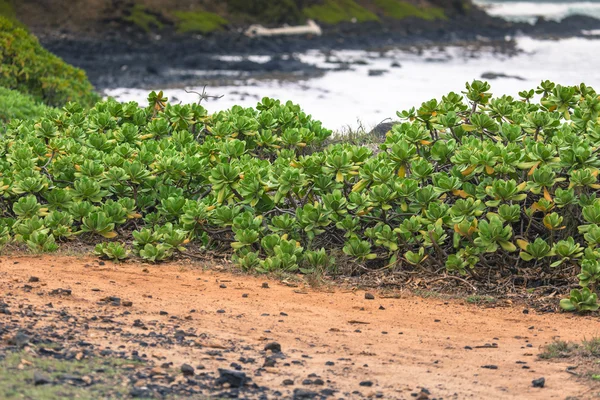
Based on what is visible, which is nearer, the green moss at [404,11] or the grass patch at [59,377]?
the grass patch at [59,377]

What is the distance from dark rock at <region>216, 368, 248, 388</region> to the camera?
12.3ft

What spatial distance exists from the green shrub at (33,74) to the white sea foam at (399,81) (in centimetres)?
506

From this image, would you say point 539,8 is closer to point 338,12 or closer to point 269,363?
point 338,12

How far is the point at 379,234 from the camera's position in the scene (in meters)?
6.00

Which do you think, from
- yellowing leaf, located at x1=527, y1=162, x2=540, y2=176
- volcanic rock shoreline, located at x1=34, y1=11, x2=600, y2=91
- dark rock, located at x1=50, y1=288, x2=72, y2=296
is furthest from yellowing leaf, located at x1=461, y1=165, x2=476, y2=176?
volcanic rock shoreline, located at x1=34, y1=11, x2=600, y2=91

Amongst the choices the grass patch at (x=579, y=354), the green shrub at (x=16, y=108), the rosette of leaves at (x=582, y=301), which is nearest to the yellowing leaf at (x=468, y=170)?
the rosette of leaves at (x=582, y=301)

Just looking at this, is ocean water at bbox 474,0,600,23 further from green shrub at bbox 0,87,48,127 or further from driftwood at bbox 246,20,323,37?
green shrub at bbox 0,87,48,127

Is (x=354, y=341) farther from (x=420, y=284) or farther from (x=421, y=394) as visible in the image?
(x=420, y=284)

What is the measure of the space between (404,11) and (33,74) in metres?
35.0

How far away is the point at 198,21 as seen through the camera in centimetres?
3641

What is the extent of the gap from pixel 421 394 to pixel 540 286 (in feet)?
7.73

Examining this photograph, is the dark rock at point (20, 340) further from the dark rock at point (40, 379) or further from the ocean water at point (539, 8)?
the ocean water at point (539, 8)

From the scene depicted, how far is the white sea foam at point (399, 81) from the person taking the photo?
2309 cm

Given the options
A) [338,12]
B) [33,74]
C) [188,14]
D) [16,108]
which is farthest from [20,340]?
[338,12]
